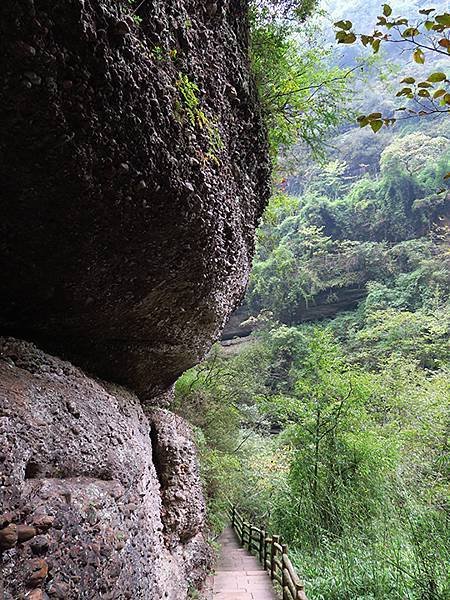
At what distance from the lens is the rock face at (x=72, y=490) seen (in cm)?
187

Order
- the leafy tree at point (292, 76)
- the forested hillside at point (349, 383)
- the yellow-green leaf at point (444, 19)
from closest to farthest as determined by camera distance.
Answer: the yellow-green leaf at point (444, 19) → the leafy tree at point (292, 76) → the forested hillside at point (349, 383)

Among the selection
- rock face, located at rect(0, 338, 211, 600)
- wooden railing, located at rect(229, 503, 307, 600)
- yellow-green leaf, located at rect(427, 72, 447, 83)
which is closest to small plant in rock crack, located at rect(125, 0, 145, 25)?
yellow-green leaf, located at rect(427, 72, 447, 83)

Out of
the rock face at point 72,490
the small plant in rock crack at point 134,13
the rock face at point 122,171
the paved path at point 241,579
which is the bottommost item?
the paved path at point 241,579

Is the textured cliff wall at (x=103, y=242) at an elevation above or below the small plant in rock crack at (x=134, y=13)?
below

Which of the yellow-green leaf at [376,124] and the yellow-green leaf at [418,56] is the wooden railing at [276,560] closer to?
the yellow-green leaf at [376,124]

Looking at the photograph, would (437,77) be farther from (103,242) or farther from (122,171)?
(103,242)

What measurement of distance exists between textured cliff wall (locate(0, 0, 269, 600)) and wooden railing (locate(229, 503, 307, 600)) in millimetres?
2050

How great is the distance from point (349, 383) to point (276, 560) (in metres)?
4.08

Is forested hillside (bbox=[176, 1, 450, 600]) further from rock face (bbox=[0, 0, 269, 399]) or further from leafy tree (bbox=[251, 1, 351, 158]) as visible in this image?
rock face (bbox=[0, 0, 269, 399])

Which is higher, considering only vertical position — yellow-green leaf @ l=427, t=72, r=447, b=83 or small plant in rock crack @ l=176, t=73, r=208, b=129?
small plant in rock crack @ l=176, t=73, r=208, b=129

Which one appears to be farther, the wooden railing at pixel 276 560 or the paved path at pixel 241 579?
the paved path at pixel 241 579

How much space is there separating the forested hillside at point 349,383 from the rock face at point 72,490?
2.42 meters

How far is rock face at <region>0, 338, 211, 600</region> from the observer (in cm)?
187

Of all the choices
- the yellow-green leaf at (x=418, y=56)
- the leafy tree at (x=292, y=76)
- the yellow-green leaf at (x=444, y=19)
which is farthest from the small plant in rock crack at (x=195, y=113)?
the leafy tree at (x=292, y=76)
